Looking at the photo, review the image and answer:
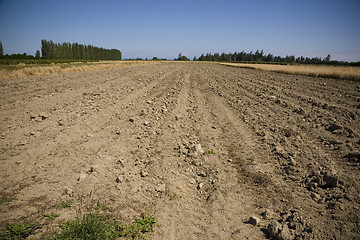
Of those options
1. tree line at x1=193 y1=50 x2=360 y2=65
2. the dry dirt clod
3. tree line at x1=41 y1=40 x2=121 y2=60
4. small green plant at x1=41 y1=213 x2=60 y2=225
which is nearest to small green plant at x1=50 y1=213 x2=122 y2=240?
small green plant at x1=41 y1=213 x2=60 y2=225

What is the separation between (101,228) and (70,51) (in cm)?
7262

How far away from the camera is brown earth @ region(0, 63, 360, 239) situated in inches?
88.2

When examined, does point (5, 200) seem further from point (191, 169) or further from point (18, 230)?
point (191, 169)

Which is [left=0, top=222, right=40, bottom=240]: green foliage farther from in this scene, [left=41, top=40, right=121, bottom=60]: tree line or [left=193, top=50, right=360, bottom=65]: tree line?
[left=193, top=50, right=360, bottom=65]: tree line

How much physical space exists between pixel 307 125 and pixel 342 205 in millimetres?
3314

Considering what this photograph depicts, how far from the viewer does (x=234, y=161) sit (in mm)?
3656

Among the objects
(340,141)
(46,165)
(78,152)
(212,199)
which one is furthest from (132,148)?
(340,141)

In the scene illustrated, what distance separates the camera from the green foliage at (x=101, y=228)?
1.84m

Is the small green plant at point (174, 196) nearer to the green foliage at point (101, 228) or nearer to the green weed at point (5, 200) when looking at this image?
the green foliage at point (101, 228)

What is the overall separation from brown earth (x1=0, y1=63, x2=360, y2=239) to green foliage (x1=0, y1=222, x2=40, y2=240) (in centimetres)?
11

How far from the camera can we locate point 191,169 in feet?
11.0

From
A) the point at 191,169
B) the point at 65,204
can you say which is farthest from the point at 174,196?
the point at 65,204

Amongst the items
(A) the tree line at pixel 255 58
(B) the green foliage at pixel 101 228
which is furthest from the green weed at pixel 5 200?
(A) the tree line at pixel 255 58

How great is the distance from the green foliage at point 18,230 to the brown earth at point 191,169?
11 cm
